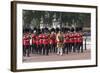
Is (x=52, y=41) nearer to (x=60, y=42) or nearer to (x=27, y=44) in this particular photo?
(x=60, y=42)

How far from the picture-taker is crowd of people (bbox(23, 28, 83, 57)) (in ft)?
6.23

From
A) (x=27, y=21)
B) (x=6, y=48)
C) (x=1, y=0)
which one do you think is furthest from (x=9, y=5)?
(x=6, y=48)

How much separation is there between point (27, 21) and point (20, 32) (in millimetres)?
115

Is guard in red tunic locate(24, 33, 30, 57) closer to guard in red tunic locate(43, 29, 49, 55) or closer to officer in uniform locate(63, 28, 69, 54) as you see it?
guard in red tunic locate(43, 29, 49, 55)

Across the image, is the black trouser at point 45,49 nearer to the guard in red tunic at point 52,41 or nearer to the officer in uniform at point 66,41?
the guard in red tunic at point 52,41

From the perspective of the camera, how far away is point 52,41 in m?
1.99

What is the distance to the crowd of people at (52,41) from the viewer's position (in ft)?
6.23

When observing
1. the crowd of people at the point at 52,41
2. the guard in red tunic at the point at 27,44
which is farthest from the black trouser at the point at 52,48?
the guard in red tunic at the point at 27,44

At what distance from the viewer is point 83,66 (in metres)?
2.12

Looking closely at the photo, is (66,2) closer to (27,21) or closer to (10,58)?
(27,21)

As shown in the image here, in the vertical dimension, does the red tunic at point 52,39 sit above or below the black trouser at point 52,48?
above

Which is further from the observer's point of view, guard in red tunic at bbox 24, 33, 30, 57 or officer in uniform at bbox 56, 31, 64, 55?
officer in uniform at bbox 56, 31, 64, 55

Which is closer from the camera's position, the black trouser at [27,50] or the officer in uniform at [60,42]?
the black trouser at [27,50]

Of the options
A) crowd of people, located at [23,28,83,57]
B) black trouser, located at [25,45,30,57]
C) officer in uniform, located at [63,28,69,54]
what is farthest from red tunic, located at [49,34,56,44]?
black trouser, located at [25,45,30,57]
